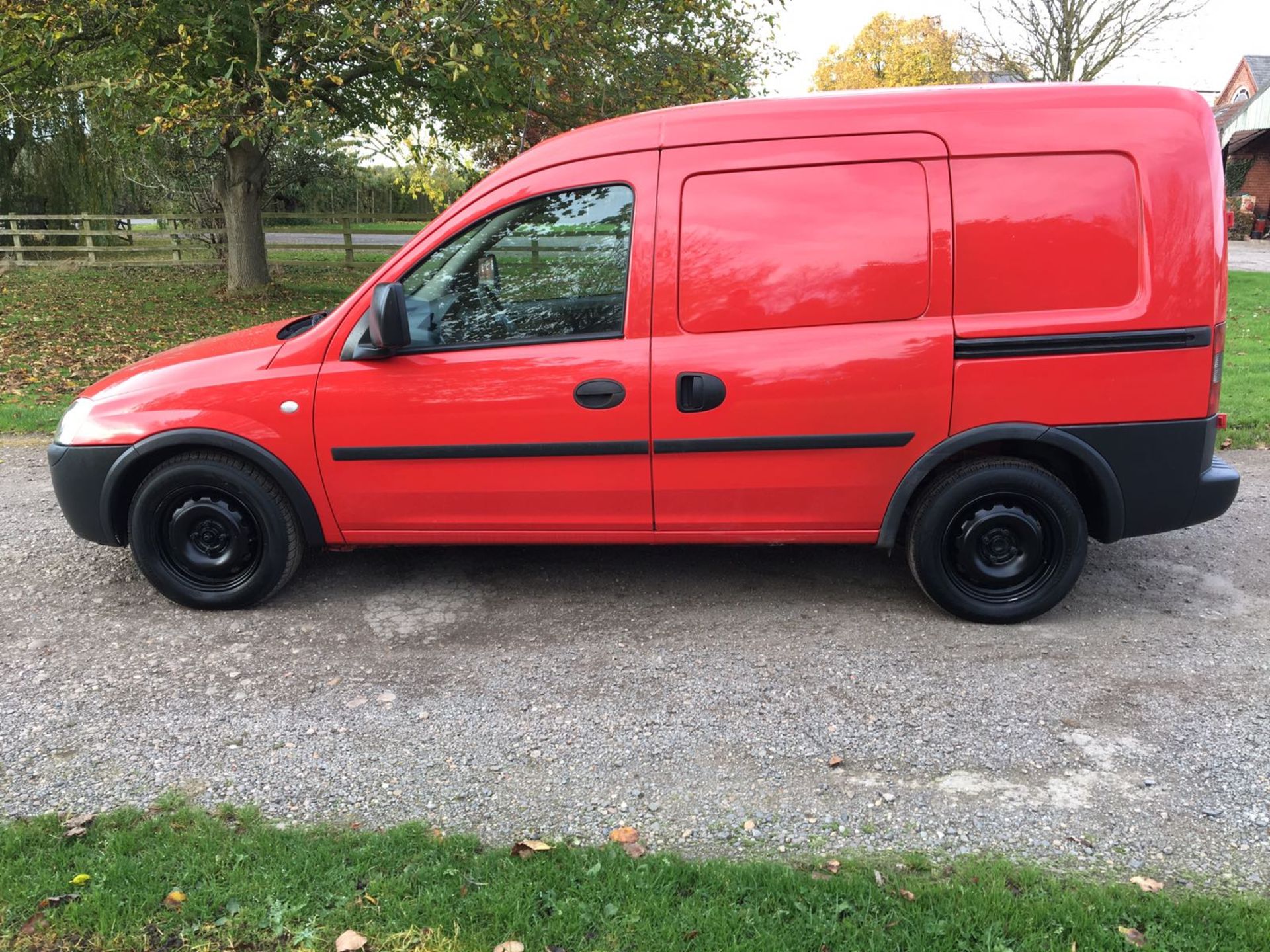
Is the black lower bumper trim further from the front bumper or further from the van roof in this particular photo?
the front bumper

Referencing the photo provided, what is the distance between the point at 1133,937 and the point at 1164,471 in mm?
2195

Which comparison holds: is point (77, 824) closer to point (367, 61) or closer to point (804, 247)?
point (804, 247)

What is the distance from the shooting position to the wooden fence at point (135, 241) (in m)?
20.0

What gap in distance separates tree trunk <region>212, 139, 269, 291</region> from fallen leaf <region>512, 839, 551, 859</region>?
15.0 m

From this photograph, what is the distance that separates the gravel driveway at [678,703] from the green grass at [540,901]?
0.57 feet

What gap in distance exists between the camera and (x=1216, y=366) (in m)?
3.83

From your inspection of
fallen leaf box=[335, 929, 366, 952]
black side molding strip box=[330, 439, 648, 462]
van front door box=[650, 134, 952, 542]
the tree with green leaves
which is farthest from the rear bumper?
the tree with green leaves

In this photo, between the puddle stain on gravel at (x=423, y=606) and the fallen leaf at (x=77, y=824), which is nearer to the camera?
the fallen leaf at (x=77, y=824)

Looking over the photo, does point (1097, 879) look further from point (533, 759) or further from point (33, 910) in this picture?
point (33, 910)

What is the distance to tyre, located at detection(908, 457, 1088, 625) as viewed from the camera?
3955 mm

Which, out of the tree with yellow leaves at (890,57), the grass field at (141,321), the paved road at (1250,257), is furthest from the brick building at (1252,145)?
the grass field at (141,321)

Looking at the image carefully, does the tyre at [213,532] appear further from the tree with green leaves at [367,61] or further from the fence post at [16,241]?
the fence post at [16,241]

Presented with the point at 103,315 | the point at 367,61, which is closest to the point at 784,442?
the point at 367,61

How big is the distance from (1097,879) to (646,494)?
2.20 m
